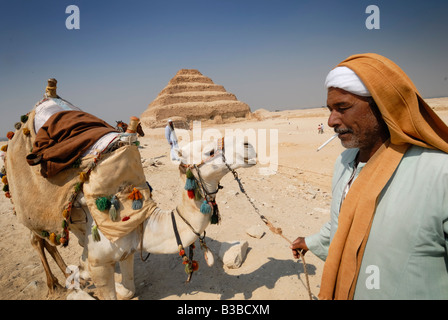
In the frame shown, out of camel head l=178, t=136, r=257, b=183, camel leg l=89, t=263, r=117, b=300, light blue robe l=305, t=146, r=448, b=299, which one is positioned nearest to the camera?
light blue robe l=305, t=146, r=448, b=299

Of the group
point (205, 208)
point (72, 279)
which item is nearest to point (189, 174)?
point (205, 208)

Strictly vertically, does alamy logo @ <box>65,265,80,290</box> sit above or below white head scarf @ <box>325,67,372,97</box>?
below

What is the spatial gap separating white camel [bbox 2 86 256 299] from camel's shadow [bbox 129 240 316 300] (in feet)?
2.83

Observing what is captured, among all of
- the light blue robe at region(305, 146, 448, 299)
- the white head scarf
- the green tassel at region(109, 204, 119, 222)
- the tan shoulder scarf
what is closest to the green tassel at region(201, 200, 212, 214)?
the green tassel at region(109, 204, 119, 222)

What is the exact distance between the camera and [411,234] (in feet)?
3.85

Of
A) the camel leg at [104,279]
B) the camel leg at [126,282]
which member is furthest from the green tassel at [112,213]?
the camel leg at [126,282]

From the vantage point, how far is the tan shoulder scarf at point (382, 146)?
3.88 ft

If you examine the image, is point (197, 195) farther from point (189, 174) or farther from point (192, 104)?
point (192, 104)

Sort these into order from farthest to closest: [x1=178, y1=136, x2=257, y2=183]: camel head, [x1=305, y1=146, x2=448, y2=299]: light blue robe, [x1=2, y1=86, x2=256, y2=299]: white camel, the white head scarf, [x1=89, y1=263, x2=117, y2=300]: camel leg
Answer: [x1=89, y1=263, x2=117, y2=300]: camel leg → [x1=2, y1=86, x2=256, y2=299]: white camel → [x1=178, y1=136, x2=257, y2=183]: camel head → the white head scarf → [x1=305, y1=146, x2=448, y2=299]: light blue robe

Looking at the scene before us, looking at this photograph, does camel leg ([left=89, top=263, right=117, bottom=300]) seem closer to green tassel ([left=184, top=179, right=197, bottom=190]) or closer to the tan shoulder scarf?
green tassel ([left=184, top=179, right=197, bottom=190])

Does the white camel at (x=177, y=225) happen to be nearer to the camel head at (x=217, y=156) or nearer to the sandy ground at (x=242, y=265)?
the camel head at (x=217, y=156)

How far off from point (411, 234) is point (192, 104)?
59.6 m

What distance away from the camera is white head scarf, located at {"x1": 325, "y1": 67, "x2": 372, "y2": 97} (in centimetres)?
131

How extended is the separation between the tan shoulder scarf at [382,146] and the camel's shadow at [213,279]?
1978 mm
